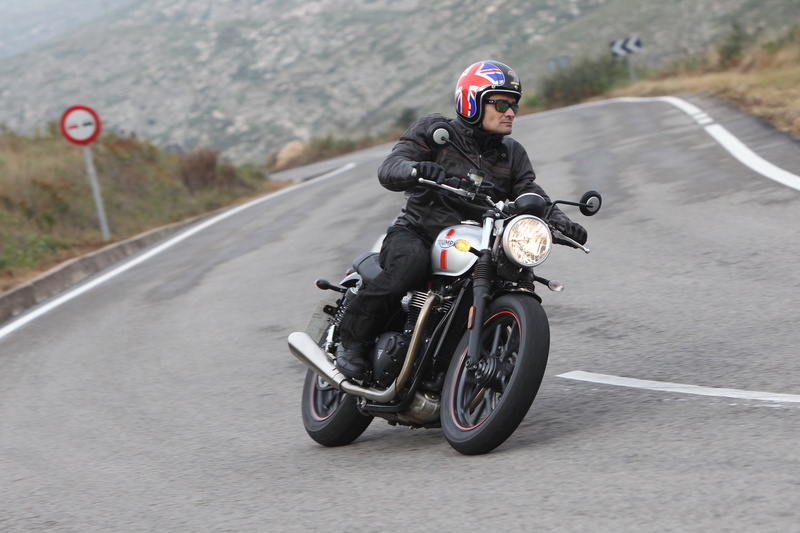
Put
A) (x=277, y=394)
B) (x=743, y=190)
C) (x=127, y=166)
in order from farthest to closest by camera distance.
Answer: (x=127, y=166) → (x=743, y=190) → (x=277, y=394)

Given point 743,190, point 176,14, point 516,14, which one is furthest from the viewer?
point 176,14

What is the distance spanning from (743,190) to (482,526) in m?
8.75

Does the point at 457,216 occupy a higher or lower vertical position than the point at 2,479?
higher

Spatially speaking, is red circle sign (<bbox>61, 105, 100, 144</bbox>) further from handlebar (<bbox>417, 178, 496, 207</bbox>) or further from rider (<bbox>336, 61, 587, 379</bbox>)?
handlebar (<bbox>417, 178, 496, 207</bbox>)

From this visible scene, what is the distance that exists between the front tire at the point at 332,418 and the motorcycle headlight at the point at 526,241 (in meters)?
1.42

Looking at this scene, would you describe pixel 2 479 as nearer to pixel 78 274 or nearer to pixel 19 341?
pixel 19 341

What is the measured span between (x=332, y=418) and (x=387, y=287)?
0.89 metres

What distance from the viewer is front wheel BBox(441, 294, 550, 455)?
13.9ft

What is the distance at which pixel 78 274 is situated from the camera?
13.8m

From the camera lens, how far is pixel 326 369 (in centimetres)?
535

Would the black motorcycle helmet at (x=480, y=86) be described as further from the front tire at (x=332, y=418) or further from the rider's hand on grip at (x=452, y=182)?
the front tire at (x=332, y=418)

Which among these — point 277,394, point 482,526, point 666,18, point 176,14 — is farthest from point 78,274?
point 176,14

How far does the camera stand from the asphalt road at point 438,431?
3791 mm

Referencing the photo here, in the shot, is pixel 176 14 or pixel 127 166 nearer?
pixel 127 166
